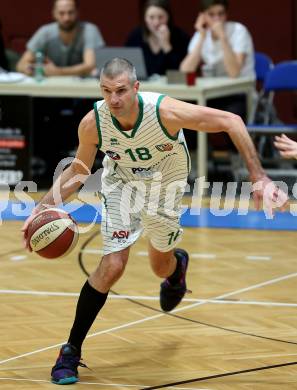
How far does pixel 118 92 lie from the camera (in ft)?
20.8

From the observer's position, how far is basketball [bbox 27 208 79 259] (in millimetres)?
6551

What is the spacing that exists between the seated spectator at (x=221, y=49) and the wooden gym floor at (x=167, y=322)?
10.3 ft

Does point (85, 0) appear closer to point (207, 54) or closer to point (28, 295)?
point (207, 54)

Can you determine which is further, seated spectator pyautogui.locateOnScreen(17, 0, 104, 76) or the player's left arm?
seated spectator pyautogui.locateOnScreen(17, 0, 104, 76)

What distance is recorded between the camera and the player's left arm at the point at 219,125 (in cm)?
609

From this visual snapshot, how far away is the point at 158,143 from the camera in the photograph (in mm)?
6684

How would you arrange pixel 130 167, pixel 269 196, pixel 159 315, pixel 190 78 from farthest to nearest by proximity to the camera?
1. pixel 190 78
2. pixel 159 315
3. pixel 130 167
4. pixel 269 196

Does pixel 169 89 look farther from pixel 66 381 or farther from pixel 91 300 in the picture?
pixel 66 381

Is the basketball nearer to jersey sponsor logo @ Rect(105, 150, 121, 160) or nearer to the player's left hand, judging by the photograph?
jersey sponsor logo @ Rect(105, 150, 121, 160)

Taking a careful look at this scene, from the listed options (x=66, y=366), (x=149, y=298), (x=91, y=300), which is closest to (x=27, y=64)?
(x=149, y=298)

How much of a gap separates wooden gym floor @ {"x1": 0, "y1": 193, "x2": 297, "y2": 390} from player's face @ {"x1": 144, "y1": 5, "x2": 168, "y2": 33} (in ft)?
12.0

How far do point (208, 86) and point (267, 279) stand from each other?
12.8 ft

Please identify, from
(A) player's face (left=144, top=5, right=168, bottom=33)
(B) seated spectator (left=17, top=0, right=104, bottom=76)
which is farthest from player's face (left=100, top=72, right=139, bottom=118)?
(B) seated spectator (left=17, top=0, right=104, bottom=76)

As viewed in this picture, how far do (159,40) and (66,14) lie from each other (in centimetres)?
119
